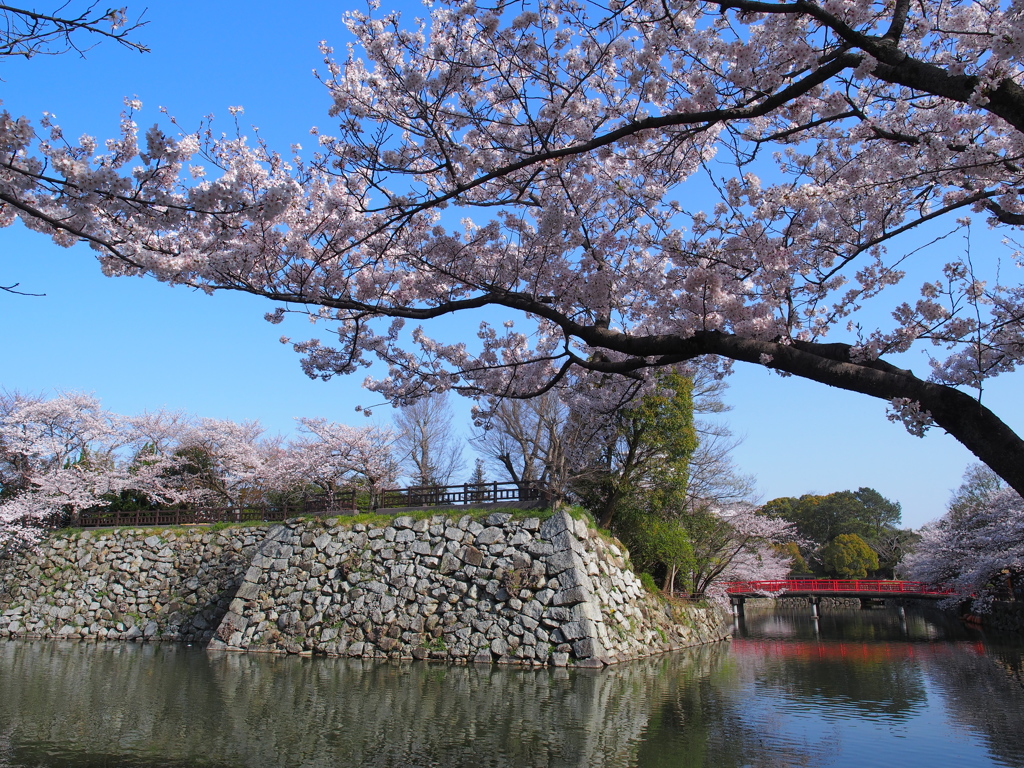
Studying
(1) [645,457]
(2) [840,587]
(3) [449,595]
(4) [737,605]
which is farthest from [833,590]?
(3) [449,595]

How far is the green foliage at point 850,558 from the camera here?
4006cm

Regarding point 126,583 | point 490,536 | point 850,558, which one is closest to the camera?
point 490,536

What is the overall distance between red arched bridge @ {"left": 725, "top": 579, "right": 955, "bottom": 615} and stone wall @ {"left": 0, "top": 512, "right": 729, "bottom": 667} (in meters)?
13.0

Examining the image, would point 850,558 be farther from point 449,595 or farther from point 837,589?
point 449,595

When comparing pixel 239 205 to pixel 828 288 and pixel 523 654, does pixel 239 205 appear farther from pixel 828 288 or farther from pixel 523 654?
pixel 523 654

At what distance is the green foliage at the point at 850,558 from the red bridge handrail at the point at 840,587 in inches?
352

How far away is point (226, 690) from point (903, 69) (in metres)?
9.38

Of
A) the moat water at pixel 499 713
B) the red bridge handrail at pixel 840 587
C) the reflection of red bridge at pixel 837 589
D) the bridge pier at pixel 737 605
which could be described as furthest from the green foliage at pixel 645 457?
the bridge pier at pixel 737 605

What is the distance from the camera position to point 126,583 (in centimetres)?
1727

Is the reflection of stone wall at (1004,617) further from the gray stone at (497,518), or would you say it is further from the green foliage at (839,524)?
the green foliage at (839,524)

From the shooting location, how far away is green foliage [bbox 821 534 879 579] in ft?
131

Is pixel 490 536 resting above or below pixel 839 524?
below

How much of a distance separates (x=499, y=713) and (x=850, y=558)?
39.3 metres

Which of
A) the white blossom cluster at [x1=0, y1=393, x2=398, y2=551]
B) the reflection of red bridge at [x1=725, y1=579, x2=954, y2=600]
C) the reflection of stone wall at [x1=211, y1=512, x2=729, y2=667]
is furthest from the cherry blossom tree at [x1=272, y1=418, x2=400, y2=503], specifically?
the reflection of red bridge at [x1=725, y1=579, x2=954, y2=600]
